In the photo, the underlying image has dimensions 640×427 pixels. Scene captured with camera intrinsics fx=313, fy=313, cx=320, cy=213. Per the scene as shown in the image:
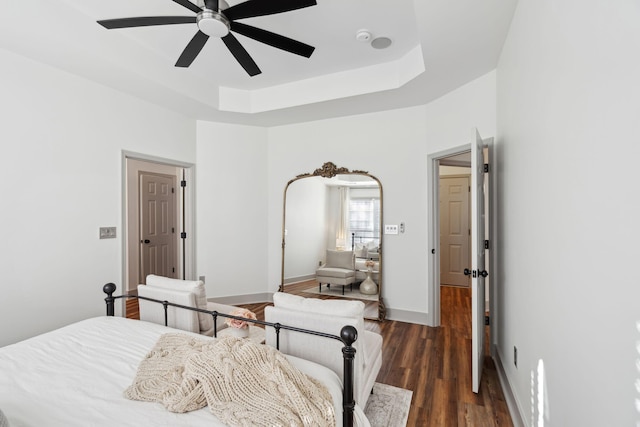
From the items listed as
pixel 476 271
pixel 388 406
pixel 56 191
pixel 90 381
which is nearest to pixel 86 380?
pixel 90 381

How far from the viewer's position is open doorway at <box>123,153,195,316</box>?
4508 millimetres

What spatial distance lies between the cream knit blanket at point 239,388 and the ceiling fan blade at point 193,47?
6.92ft

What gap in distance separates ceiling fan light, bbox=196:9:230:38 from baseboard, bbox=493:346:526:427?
3.20 meters

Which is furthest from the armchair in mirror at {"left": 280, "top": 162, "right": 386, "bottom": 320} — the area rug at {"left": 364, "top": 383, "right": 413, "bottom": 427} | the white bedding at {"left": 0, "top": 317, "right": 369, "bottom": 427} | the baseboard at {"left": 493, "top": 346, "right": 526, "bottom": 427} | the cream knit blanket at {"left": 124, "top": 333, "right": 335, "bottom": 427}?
the cream knit blanket at {"left": 124, "top": 333, "right": 335, "bottom": 427}

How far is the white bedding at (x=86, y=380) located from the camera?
1.21m

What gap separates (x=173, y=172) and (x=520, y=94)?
233 inches

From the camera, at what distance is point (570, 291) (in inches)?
49.8

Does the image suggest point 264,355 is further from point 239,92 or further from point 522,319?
point 239,92

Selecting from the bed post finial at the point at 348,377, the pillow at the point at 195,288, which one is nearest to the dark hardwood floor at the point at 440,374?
the bed post finial at the point at 348,377

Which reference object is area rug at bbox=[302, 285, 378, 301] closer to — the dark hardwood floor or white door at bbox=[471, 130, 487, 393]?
A: the dark hardwood floor

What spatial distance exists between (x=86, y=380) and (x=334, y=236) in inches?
138

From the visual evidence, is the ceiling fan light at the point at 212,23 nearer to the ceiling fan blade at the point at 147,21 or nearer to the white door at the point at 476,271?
the ceiling fan blade at the point at 147,21

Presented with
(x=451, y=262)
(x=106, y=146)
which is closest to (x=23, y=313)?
(x=106, y=146)

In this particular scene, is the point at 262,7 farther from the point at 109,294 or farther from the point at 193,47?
the point at 109,294
